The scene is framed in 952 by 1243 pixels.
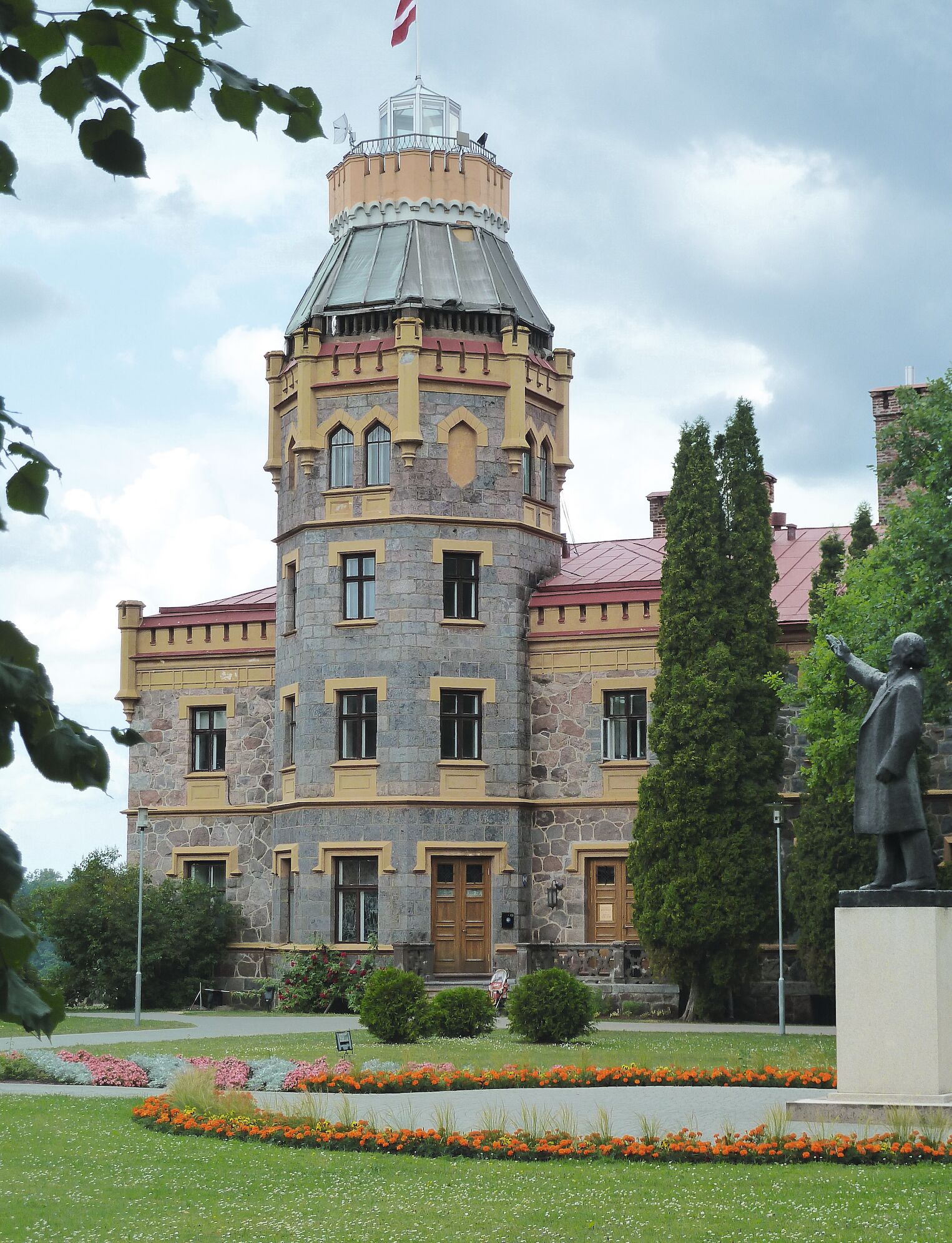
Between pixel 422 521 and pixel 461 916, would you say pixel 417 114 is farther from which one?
pixel 461 916

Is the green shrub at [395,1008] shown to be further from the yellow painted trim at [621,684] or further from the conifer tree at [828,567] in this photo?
the yellow painted trim at [621,684]

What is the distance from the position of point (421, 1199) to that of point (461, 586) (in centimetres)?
2456

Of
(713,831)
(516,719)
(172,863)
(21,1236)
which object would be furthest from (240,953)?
(21,1236)

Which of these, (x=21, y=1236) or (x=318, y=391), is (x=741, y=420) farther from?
(x=21, y=1236)

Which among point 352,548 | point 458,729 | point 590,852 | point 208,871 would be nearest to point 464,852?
point 458,729

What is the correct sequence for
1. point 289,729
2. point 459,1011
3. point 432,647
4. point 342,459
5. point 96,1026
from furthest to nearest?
point 289,729 < point 342,459 < point 432,647 < point 96,1026 < point 459,1011

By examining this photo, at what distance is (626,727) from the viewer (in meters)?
34.8

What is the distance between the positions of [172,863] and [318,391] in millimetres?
11076

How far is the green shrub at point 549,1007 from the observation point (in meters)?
23.6

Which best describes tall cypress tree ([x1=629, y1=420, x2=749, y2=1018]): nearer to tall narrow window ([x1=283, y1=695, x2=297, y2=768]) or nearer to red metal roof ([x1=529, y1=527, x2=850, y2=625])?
red metal roof ([x1=529, y1=527, x2=850, y2=625])

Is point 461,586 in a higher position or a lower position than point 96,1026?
higher

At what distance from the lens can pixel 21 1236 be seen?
9.67m

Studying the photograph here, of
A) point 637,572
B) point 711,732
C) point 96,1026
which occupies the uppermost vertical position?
point 637,572

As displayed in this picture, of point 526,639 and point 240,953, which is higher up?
point 526,639
